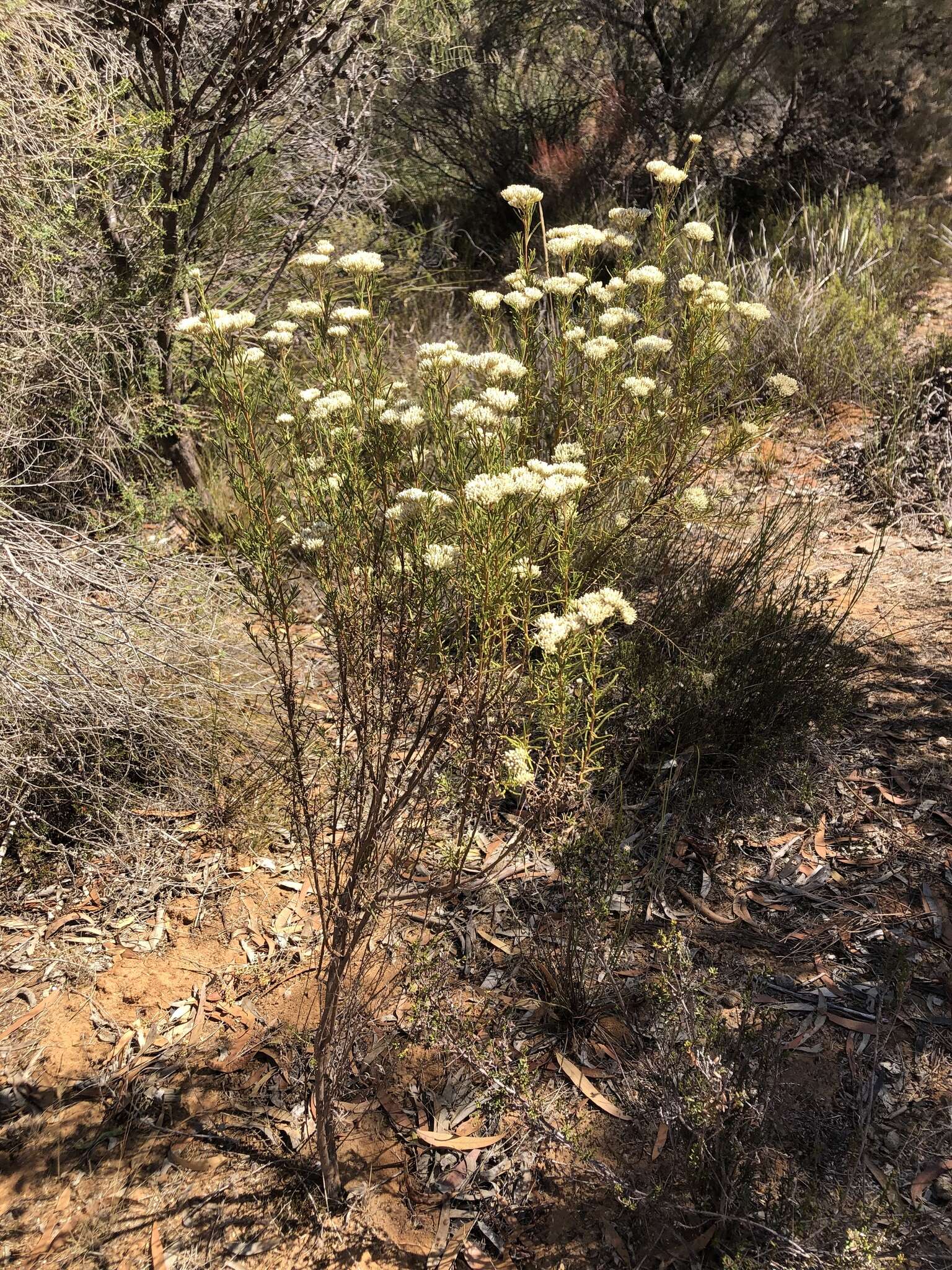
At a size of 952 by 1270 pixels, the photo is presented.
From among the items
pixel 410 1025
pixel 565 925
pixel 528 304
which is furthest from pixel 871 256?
pixel 410 1025

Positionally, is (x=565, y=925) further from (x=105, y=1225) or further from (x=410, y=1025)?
(x=105, y=1225)

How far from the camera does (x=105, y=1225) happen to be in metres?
1.88

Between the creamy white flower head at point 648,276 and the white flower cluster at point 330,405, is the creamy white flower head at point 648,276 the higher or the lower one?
the higher one

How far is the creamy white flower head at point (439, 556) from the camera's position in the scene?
1.61 m

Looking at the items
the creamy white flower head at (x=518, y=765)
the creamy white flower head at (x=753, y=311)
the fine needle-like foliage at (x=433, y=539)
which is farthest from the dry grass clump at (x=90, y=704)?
the creamy white flower head at (x=753, y=311)

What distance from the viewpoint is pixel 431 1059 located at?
7.06 feet

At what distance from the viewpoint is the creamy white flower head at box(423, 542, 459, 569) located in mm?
1612

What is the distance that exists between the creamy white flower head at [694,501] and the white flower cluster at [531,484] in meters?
0.74

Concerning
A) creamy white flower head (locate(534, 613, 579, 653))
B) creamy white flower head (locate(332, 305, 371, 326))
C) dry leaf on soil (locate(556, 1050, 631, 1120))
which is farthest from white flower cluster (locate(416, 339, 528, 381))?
dry leaf on soil (locate(556, 1050, 631, 1120))

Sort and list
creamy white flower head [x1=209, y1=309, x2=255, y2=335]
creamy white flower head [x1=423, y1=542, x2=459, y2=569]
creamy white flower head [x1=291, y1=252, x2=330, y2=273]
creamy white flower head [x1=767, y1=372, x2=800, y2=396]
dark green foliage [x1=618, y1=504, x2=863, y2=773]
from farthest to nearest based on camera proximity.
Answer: dark green foliage [x1=618, y1=504, x2=863, y2=773] → creamy white flower head [x1=767, y1=372, x2=800, y2=396] → creamy white flower head [x1=291, y1=252, x2=330, y2=273] → creamy white flower head [x1=209, y1=309, x2=255, y2=335] → creamy white flower head [x1=423, y1=542, x2=459, y2=569]

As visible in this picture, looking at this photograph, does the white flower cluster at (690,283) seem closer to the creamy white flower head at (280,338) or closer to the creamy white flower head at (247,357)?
the creamy white flower head at (280,338)

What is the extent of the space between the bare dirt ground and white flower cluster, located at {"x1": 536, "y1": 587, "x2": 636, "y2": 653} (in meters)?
0.55

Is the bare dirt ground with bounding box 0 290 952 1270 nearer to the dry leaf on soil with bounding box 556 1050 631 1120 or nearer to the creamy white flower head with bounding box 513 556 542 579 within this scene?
the dry leaf on soil with bounding box 556 1050 631 1120

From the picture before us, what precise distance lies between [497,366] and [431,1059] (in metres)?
1.61
